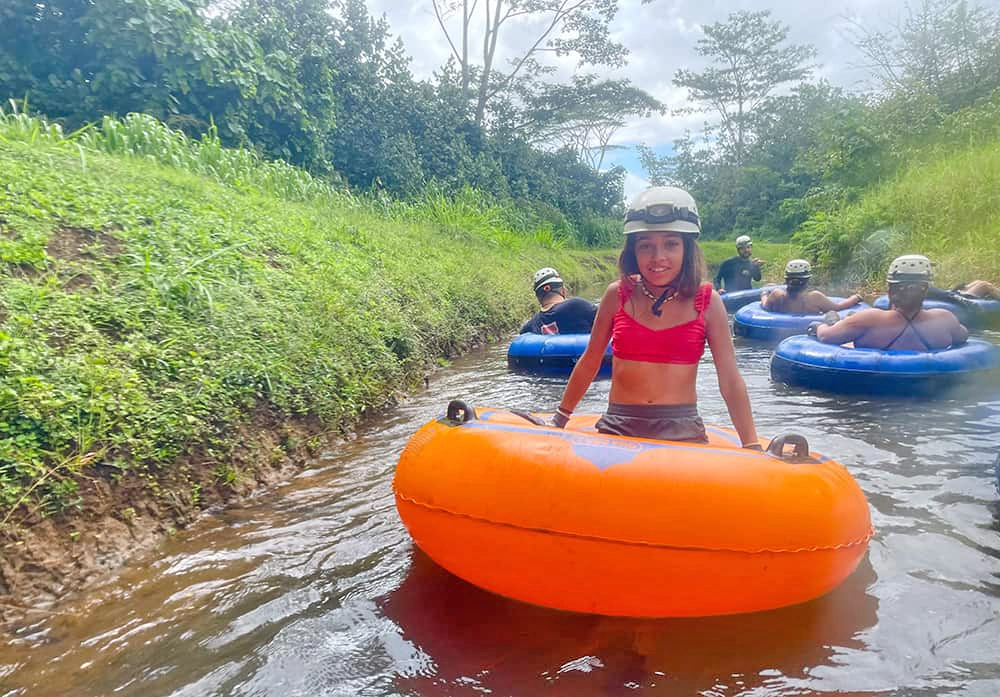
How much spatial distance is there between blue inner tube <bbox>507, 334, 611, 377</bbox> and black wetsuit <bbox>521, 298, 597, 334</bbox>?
12.3 inches

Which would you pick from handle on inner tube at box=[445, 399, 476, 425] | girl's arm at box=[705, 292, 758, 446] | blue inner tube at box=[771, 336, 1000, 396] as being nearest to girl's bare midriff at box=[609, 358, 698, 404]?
girl's arm at box=[705, 292, 758, 446]

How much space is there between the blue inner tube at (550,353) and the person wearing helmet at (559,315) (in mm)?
316

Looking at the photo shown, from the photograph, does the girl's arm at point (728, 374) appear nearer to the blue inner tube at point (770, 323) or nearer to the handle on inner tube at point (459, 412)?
the handle on inner tube at point (459, 412)

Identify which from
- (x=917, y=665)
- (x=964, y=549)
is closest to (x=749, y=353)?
(x=964, y=549)

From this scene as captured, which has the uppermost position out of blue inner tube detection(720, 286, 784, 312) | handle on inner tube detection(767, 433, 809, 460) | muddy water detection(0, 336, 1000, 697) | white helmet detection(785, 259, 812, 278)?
white helmet detection(785, 259, 812, 278)

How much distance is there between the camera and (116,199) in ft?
16.2

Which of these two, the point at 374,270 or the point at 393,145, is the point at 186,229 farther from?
the point at 393,145

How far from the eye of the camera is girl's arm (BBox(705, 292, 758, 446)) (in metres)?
2.81

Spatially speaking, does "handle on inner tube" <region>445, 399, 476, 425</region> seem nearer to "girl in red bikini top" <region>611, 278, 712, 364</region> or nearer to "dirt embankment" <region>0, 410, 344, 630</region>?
"girl in red bikini top" <region>611, 278, 712, 364</region>

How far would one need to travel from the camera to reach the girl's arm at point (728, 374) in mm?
2807

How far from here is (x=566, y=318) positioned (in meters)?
6.98

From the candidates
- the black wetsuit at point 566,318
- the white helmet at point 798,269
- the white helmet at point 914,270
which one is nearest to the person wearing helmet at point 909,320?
the white helmet at point 914,270

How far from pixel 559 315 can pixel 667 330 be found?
4100mm

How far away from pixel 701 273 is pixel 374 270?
5.01 meters
